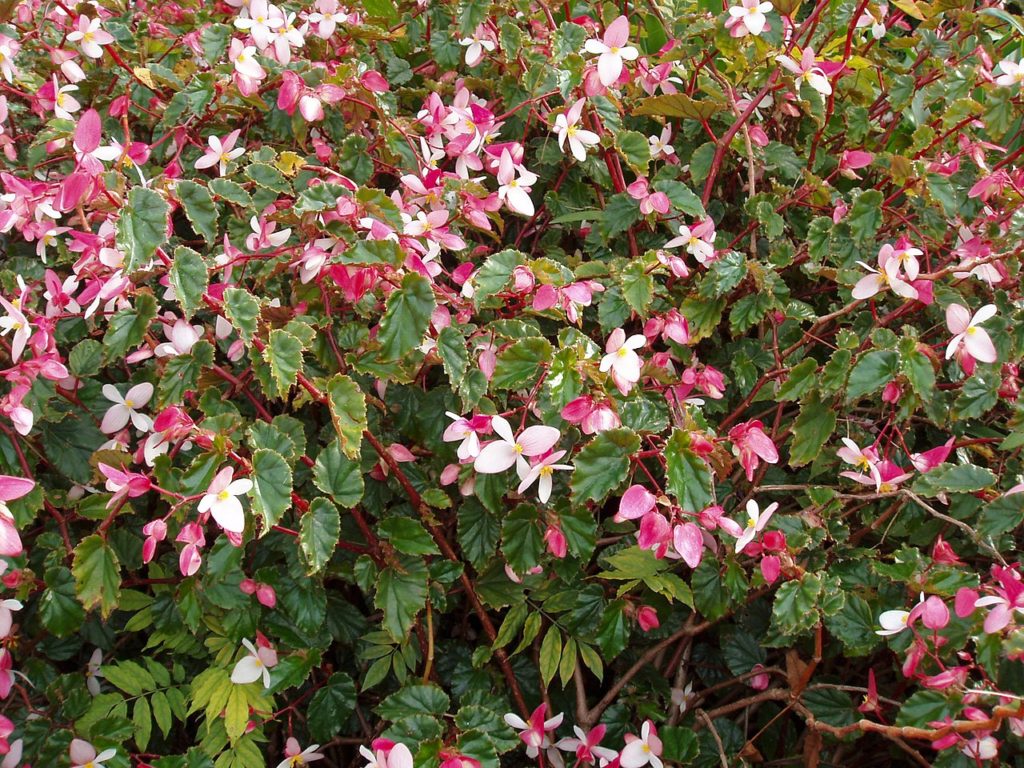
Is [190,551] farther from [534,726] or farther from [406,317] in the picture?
[534,726]

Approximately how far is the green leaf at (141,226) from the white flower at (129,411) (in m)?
0.30

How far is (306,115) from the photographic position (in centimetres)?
119

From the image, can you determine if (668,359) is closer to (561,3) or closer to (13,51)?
(561,3)

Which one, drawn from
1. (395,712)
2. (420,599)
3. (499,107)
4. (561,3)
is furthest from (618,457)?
(561,3)

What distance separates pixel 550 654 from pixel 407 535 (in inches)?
10.6

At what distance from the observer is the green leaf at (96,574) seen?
1.00 m

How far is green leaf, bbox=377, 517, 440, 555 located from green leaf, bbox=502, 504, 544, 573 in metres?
0.09

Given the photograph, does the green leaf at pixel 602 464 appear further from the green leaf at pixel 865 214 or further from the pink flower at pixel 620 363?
the green leaf at pixel 865 214

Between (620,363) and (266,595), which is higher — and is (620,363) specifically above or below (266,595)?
above

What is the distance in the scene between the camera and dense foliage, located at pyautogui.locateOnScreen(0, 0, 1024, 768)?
969 mm

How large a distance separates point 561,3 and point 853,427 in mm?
949

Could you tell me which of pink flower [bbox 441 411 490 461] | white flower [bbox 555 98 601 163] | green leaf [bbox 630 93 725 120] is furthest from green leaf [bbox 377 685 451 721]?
green leaf [bbox 630 93 725 120]

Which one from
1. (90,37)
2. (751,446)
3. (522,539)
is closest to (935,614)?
(751,446)

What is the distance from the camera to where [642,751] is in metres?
1.08
